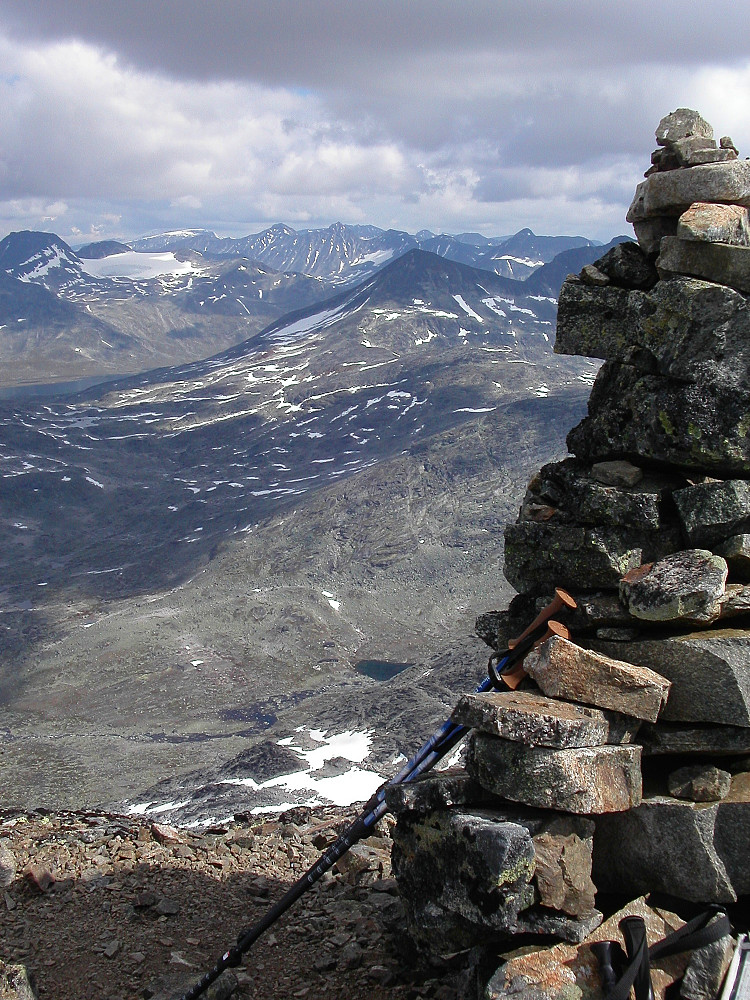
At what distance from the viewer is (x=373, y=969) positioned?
1207 cm

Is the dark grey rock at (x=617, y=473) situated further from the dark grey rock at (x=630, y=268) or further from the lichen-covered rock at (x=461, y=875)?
the lichen-covered rock at (x=461, y=875)

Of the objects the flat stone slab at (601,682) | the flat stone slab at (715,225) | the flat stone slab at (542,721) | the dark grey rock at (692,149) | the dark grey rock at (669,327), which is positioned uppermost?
the dark grey rock at (692,149)

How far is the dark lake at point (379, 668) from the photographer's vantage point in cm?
13525

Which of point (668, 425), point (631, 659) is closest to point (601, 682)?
point (631, 659)

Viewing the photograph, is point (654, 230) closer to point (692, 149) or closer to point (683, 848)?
point (692, 149)

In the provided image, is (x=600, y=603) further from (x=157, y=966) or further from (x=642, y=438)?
(x=157, y=966)

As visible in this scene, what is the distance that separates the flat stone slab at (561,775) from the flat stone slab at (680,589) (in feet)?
6.16

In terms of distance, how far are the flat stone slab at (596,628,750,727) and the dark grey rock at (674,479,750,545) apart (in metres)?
1.43

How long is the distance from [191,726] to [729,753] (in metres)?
110

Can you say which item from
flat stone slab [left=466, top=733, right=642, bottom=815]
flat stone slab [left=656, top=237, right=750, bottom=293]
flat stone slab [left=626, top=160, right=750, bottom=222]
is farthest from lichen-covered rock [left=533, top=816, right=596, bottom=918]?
flat stone slab [left=626, top=160, right=750, bottom=222]

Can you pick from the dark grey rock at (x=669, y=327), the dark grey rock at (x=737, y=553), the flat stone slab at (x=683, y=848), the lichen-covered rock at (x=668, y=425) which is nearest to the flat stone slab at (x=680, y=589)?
the dark grey rock at (x=737, y=553)

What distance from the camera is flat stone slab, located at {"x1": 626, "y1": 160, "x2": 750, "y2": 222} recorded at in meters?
12.8

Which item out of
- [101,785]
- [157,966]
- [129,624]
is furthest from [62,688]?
[157,966]

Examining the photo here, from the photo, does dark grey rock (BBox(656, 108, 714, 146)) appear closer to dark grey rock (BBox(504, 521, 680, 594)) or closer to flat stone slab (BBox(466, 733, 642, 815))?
dark grey rock (BBox(504, 521, 680, 594))
